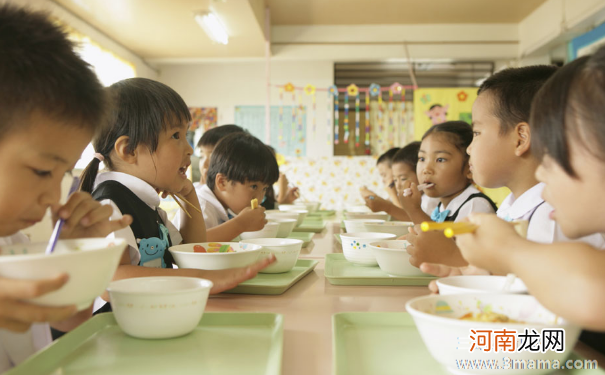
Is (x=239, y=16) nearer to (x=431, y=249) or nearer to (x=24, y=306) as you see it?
(x=431, y=249)

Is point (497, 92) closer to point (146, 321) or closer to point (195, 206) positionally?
point (195, 206)

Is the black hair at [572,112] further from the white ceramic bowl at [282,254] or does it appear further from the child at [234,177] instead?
the child at [234,177]

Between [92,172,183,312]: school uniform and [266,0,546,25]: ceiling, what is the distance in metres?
3.86

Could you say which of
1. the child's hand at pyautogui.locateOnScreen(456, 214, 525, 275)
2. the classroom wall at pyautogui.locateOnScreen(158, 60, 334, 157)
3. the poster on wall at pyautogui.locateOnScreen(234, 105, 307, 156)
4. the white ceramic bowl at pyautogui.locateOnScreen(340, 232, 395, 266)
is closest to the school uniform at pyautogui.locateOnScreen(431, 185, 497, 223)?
the white ceramic bowl at pyautogui.locateOnScreen(340, 232, 395, 266)

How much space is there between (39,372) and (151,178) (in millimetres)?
748

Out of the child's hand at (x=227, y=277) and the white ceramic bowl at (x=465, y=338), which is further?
the child's hand at (x=227, y=277)

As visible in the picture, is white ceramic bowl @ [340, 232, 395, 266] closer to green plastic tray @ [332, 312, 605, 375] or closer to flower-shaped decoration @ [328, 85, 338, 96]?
green plastic tray @ [332, 312, 605, 375]

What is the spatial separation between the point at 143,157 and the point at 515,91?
0.99 m

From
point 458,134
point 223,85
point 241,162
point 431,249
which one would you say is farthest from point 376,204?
point 223,85

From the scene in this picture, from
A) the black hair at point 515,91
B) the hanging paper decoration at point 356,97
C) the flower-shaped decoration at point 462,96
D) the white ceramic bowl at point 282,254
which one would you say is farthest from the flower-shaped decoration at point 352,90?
the white ceramic bowl at point 282,254

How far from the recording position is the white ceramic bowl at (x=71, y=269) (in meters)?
0.44

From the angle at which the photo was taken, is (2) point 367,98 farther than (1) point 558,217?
Yes

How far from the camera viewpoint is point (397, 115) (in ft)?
17.5

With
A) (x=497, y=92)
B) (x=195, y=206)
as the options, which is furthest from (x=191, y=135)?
(x=497, y=92)
